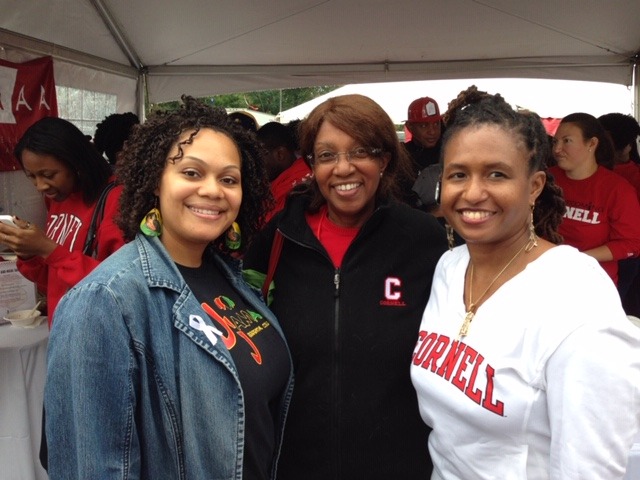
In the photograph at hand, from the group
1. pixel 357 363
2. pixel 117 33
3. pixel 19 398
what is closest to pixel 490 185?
pixel 357 363

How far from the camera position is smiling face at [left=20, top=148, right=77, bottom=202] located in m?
2.70

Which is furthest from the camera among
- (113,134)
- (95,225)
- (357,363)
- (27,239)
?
(113,134)

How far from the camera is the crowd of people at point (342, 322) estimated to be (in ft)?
3.90

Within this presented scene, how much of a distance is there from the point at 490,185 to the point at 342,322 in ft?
2.05

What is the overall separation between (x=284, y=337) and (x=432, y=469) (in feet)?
2.07

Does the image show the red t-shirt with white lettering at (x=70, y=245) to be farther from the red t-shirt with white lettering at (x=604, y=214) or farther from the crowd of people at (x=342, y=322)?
the red t-shirt with white lettering at (x=604, y=214)

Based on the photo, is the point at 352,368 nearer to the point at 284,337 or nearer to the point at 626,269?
the point at 284,337

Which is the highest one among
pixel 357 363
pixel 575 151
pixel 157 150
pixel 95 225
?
pixel 575 151

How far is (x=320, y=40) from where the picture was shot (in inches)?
223

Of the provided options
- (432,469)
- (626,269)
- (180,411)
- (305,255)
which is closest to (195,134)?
(305,255)

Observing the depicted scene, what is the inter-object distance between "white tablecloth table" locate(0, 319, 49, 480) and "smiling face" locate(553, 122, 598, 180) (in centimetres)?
344

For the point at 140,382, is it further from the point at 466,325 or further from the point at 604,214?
the point at 604,214

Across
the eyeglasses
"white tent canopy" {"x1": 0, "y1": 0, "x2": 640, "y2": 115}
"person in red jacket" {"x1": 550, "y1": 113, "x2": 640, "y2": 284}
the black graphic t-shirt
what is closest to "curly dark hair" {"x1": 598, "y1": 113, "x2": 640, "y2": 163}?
"white tent canopy" {"x1": 0, "y1": 0, "x2": 640, "y2": 115}

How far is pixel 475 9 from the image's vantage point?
5.01 meters
